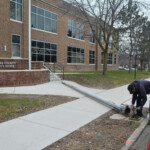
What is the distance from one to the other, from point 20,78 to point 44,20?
1276cm

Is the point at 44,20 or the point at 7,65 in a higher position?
the point at 44,20

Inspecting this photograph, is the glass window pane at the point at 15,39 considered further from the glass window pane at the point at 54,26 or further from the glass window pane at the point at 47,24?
the glass window pane at the point at 54,26

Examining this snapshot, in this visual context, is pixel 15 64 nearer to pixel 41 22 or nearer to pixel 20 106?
pixel 41 22

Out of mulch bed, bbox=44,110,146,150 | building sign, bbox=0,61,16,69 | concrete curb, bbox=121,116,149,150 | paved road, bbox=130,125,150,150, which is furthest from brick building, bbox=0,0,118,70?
paved road, bbox=130,125,150,150

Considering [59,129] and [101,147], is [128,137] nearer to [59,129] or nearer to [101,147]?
[101,147]

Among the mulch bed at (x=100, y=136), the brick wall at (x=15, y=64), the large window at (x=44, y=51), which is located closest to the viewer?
the mulch bed at (x=100, y=136)

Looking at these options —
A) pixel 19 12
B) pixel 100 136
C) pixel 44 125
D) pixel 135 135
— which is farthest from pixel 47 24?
pixel 135 135

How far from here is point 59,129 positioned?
4656 mm

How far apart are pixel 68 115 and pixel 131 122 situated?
6.21 ft

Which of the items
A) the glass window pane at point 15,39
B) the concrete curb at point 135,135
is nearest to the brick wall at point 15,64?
the glass window pane at point 15,39

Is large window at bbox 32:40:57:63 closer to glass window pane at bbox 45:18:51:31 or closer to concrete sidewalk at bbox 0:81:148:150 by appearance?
glass window pane at bbox 45:18:51:31

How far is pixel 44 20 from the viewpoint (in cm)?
2208

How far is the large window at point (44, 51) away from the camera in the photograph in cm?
2077

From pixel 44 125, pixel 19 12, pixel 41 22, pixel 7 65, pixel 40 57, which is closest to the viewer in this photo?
pixel 44 125
